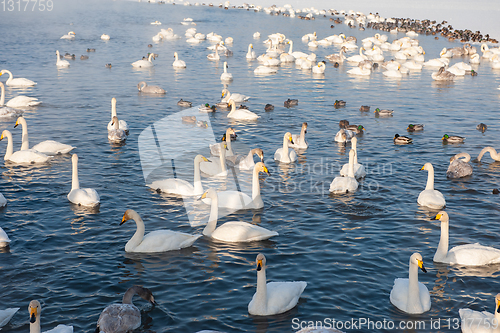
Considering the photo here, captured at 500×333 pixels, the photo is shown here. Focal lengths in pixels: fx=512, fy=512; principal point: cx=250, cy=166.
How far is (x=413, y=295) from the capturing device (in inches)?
443

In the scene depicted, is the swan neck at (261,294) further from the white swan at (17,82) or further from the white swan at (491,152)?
the white swan at (17,82)

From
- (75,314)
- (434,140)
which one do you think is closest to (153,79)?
(434,140)

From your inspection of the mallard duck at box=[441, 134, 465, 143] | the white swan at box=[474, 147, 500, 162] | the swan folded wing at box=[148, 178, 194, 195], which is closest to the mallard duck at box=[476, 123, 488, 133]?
the mallard duck at box=[441, 134, 465, 143]

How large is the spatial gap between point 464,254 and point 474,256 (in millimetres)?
243

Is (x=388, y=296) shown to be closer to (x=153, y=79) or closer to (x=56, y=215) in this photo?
(x=56, y=215)

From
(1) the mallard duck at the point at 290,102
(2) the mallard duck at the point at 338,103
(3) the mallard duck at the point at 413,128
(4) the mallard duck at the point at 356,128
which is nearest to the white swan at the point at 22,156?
(4) the mallard duck at the point at 356,128

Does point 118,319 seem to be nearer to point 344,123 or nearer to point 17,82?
point 344,123

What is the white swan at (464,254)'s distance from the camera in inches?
522

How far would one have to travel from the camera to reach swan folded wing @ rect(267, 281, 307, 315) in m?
11.2

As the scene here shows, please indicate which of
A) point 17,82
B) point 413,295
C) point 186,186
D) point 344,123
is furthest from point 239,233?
point 17,82

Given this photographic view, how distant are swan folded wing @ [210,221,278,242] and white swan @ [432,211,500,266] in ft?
15.0

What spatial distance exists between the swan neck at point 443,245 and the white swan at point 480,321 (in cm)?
270

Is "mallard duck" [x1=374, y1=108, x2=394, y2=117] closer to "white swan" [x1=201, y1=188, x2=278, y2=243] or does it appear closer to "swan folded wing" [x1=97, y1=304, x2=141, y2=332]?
"white swan" [x1=201, y1=188, x2=278, y2=243]

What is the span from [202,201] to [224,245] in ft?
11.0
